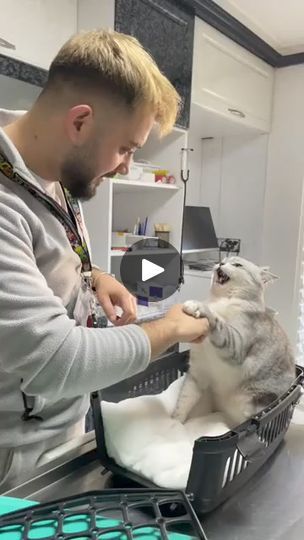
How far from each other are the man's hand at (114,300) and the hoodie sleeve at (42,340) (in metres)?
0.23

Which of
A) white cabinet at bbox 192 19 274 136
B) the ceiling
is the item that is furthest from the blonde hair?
the ceiling

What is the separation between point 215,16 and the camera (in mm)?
1932

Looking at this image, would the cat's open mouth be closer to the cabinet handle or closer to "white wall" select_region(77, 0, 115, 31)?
"white wall" select_region(77, 0, 115, 31)

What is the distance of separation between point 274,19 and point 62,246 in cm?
192

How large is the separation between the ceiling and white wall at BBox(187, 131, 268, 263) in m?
0.51

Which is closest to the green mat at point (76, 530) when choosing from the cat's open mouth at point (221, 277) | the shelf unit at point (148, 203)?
the cat's open mouth at point (221, 277)

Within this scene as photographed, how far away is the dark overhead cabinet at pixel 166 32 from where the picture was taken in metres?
1.57

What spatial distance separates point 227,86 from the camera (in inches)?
83.8

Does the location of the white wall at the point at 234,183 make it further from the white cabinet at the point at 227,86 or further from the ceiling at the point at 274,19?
the ceiling at the point at 274,19

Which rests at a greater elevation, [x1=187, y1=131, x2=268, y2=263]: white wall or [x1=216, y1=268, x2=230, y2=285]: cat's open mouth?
[x1=187, y1=131, x2=268, y2=263]: white wall

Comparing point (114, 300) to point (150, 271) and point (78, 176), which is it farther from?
point (150, 271)

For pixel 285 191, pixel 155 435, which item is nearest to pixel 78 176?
pixel 155 435

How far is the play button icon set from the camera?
6.11 ft

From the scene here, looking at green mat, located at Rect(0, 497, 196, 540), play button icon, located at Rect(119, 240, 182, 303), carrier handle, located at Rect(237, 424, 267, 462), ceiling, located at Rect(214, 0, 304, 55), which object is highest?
ceiling, located at Rect(214, 0, 304, 55)
